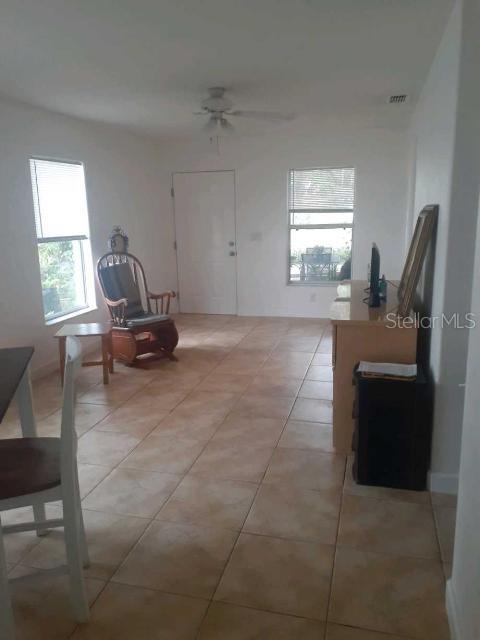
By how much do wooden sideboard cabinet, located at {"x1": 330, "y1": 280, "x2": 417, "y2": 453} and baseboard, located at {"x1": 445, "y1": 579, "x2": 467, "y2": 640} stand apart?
119 cm

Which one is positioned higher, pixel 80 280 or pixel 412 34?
pixel 412 34

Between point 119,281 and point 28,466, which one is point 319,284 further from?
point 28,466

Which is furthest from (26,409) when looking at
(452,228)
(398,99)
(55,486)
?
(398,99)

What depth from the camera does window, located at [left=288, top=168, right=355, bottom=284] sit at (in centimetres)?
620

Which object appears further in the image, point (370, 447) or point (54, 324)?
point (54, 324)

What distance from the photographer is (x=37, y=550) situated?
2.16 m

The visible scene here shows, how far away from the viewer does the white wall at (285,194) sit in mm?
5965

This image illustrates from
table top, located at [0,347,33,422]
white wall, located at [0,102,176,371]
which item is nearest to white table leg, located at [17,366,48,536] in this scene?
table top, located at [0,347,33,422]

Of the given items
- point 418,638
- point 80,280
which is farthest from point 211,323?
point 418,638

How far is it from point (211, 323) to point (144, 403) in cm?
278

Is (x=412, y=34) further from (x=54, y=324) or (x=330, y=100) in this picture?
(x=54, y=324)

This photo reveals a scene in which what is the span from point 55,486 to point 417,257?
6.99ft

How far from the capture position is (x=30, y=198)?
171 inches

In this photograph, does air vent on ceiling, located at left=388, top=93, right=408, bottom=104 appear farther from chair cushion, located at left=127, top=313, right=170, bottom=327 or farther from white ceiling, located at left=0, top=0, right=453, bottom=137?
chair cushion, located at left=127, top=313, right=170, bottom=327
